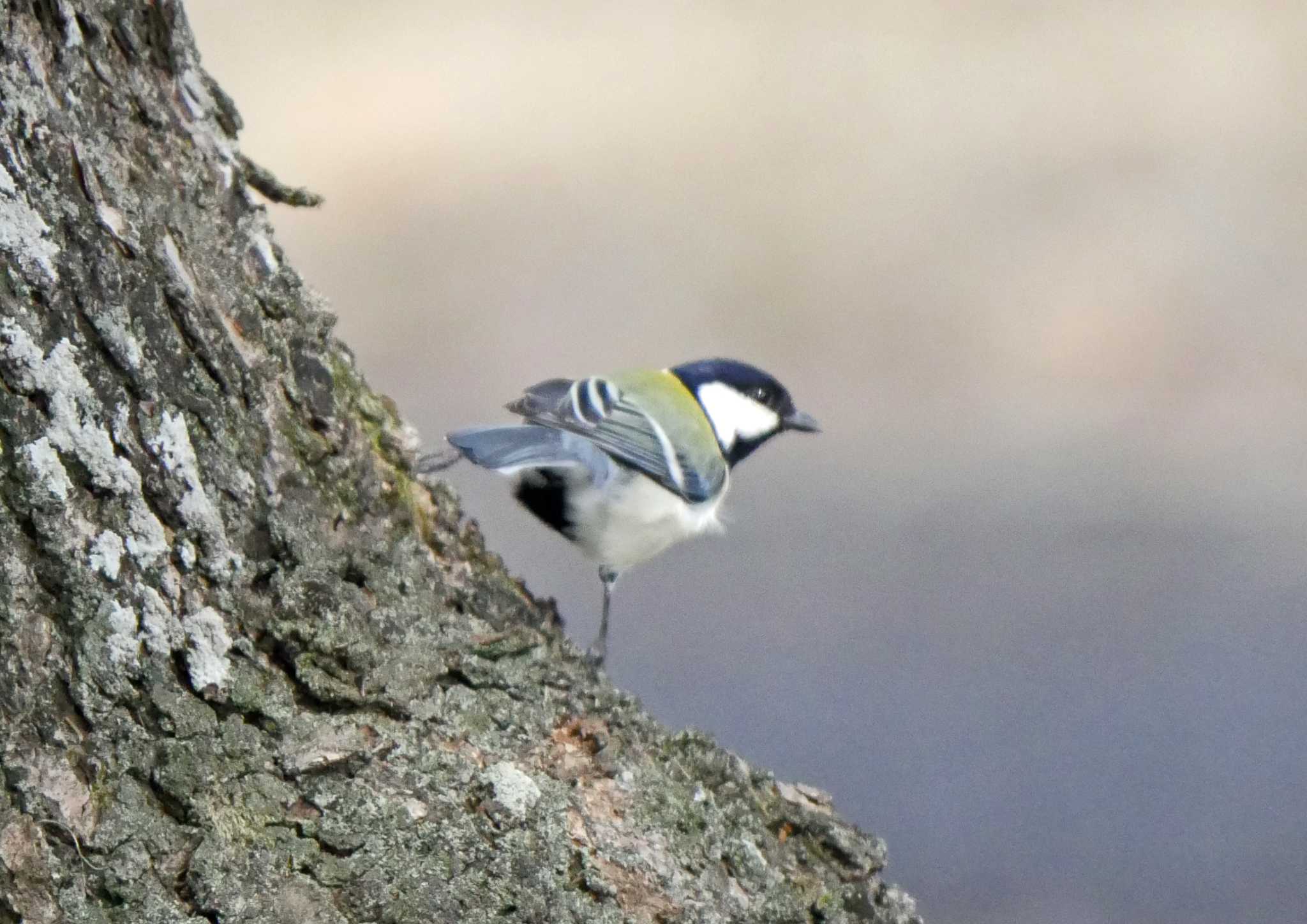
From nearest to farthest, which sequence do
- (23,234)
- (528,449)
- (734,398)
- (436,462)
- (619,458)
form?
(23,234), (436,462), (528,449), (619,458), (734,398)

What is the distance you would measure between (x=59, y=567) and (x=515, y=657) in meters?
0.44

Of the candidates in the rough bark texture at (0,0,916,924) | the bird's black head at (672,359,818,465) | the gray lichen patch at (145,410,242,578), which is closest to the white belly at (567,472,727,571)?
the bird's black head at (672,359,818,465)

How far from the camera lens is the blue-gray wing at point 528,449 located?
69.1 inches

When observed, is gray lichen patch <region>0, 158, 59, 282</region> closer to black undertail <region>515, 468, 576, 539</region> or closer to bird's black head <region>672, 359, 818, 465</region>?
black undertail <region>515, 468, 576, 539</region>

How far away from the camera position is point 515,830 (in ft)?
3.89

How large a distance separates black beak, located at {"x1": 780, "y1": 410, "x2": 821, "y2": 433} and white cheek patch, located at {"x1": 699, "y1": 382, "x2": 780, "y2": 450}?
0.16 feet

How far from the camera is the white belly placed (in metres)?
2.04

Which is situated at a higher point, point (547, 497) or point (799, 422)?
point (799, 422)

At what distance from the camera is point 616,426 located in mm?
2049

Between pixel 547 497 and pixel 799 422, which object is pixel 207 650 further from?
pixel 799 422

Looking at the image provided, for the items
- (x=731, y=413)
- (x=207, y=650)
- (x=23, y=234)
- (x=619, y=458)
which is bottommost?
(x=207, y=650)

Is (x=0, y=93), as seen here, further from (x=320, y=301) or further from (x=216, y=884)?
(x=216, y=884)

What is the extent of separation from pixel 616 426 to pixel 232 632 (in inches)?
39.5

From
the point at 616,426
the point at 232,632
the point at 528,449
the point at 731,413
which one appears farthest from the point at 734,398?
the point at 232,632
